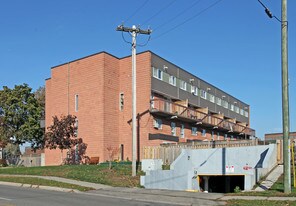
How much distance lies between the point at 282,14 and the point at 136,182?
12.4 m

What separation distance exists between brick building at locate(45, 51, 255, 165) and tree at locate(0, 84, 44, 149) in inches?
317

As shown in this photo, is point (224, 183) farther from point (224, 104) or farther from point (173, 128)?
point (224, 104)

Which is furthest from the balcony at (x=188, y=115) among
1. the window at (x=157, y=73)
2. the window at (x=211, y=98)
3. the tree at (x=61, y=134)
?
the tree at (x=61, y=134)

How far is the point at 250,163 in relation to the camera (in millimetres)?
25250

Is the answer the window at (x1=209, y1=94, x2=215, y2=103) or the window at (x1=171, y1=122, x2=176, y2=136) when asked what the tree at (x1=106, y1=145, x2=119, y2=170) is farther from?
the window at (x1=209, y1=94, x2=215, y2=103)

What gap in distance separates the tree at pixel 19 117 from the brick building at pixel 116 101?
806cm

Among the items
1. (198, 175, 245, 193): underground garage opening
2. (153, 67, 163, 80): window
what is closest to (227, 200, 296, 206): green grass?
(198, 175, 245, 193): underground garage opening

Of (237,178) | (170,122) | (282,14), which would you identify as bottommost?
(237,178)

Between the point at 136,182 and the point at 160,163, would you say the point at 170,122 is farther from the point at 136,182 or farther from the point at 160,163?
the point at 136,182

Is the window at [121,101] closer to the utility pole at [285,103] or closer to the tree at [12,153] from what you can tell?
the tree at [12,153]

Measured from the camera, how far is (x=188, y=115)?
4584 centimetres

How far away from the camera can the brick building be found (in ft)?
130

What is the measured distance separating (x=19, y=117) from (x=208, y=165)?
3340 centimetres

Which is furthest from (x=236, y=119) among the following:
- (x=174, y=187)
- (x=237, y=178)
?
(x=174, y=187)
